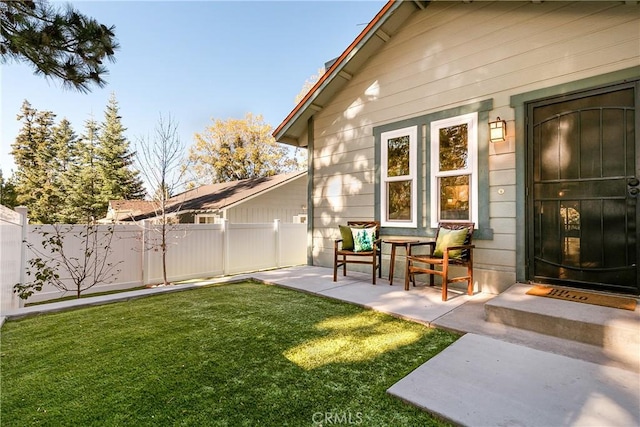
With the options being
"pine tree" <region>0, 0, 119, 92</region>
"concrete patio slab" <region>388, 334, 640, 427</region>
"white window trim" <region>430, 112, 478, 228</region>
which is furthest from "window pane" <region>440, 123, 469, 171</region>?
"pine tree" <region>0, 0, 119, 92</region>

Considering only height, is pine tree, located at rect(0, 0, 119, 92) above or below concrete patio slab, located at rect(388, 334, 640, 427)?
above

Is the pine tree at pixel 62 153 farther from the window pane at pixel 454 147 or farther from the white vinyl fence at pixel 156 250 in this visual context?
the window pane at pixel 454 147

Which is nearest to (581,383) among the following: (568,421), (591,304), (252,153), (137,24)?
(568,421)

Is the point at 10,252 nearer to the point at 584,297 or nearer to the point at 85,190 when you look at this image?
the point at 584,297

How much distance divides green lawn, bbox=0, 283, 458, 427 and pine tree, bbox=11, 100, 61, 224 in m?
21.8

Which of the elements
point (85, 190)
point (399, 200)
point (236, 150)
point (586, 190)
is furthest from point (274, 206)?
point (85, 190)

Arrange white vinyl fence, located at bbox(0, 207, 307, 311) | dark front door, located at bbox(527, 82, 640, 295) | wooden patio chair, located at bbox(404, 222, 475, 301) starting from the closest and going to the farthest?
1. dark front door, located at bbox(527, 82, 640, 295)
2. wooden patio chair, located at bbox(404, 222, 475, 301)
3. white vinyl fence, located at bbox(0, 207, 307, 311)

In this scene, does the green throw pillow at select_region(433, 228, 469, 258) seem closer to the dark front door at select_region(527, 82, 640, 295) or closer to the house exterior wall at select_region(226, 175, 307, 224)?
the dark front door at select_region(527, 82, 640, 295)

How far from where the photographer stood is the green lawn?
1.59 metres

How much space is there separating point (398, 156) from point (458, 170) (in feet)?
3.36

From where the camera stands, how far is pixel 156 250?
5535mm

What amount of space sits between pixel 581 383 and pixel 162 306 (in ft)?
13.0

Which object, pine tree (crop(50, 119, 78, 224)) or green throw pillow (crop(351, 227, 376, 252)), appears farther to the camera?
pine tree (crop(50, 119, 78, 224))

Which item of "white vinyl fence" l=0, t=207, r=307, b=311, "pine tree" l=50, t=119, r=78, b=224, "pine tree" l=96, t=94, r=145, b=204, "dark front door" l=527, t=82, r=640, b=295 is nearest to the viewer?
"dark front door" l=527, t=82, r=640, b=295
